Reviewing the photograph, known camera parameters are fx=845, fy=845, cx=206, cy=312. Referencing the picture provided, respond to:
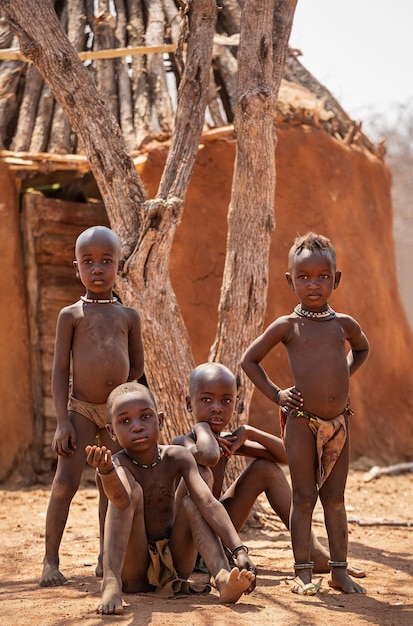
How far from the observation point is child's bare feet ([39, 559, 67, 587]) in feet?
11.4

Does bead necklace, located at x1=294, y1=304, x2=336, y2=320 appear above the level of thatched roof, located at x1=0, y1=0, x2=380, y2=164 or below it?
below

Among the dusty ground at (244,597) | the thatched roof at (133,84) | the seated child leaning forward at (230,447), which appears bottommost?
the dusty ground at (244,597)

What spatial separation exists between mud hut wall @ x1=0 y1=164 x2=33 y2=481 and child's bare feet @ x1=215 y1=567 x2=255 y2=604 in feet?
12.3

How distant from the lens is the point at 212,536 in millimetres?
3033

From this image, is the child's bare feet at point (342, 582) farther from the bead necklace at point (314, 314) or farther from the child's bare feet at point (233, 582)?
the bead necklace at point (314, 314)

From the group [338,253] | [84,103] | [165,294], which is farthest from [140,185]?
[338,253]

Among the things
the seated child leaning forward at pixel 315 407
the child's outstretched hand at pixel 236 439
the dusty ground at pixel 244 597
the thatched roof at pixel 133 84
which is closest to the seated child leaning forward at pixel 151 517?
the dusty ground at pixel 244 597

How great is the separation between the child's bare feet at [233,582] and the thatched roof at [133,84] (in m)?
4.33

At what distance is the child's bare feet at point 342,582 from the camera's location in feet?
10.9

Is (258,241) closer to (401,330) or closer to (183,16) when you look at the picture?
(183,16)

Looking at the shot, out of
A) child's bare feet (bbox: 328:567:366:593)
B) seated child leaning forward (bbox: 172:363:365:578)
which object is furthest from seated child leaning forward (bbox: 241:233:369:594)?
seated child leaning forward (bbox: 172:363:365:578)

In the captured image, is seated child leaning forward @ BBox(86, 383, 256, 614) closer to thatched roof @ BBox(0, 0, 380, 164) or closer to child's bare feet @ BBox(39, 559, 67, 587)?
child's bare feet @ BBox(39, 559, 67, 587)

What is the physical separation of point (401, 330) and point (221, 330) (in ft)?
12.0

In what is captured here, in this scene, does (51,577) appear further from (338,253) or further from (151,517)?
(338,253)
